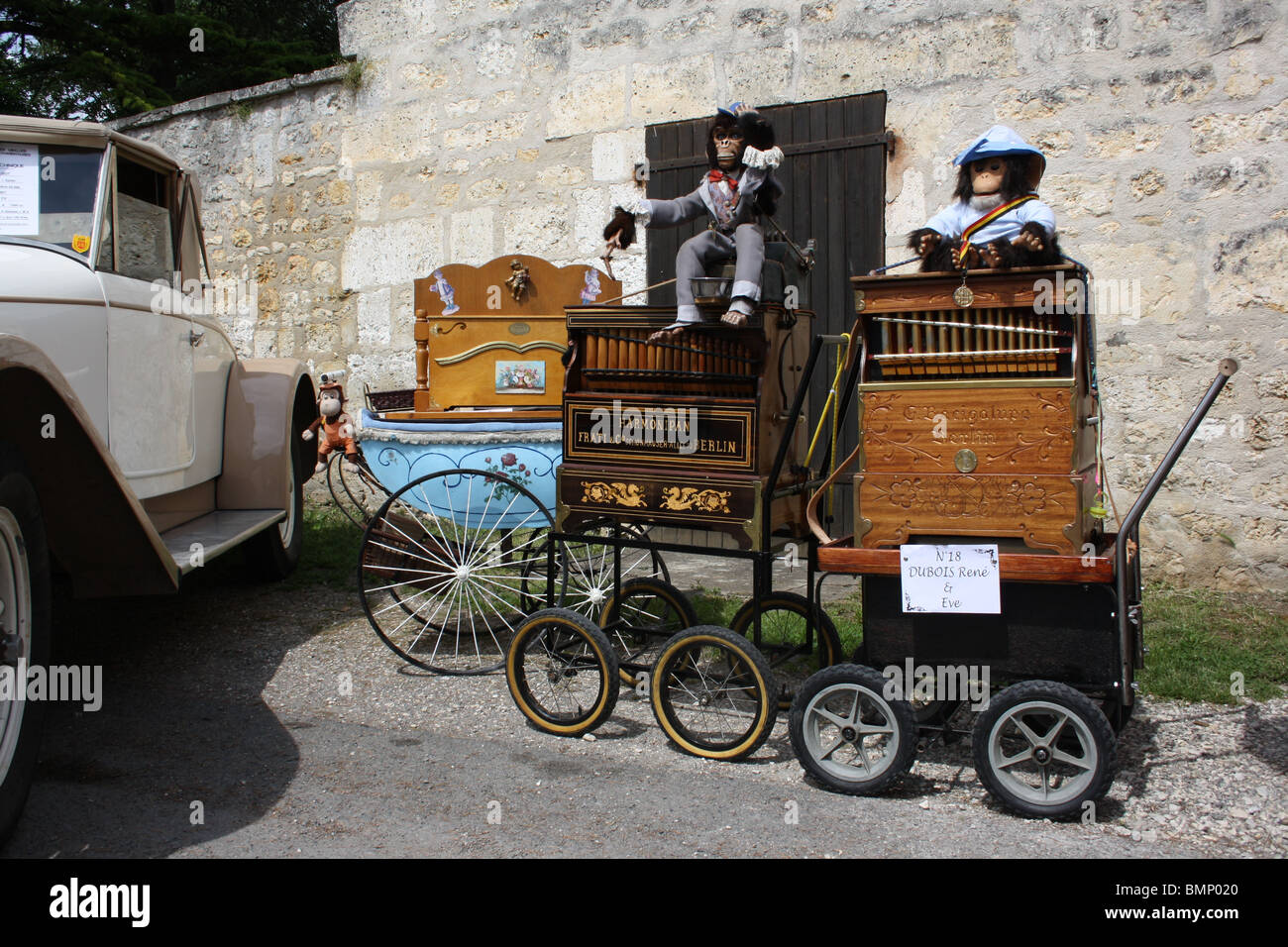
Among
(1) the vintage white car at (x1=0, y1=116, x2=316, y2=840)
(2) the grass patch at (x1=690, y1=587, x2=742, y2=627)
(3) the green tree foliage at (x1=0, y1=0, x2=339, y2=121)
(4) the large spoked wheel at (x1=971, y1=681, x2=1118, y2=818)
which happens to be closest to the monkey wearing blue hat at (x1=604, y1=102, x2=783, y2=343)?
(4) the large spoked wheel at (x1=971, y1=681, x2=1118, y2=818)

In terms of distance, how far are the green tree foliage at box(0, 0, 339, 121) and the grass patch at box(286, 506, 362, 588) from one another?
198 inches

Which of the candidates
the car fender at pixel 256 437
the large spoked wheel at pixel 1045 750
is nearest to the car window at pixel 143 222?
the car fender at pixel 256 437

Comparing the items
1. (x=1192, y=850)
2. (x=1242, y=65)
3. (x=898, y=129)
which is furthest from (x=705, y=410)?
(x=1242, y=65)

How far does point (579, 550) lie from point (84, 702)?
7.99 feet

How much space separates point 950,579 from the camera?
3.13 metres

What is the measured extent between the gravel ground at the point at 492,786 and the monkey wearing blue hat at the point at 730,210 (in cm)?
154

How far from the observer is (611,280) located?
15.7 ft

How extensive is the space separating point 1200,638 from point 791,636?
1790mm

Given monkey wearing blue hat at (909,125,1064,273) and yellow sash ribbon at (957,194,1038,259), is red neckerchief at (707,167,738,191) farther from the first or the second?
yellow sash ribbon at (957,194,1038,259)

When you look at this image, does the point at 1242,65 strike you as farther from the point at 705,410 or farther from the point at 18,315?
the point at 18,315

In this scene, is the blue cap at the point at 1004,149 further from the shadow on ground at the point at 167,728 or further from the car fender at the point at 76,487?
the shadow on ground at the point at 167,728

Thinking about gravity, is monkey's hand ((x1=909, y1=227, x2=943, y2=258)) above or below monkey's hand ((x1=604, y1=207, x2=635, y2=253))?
below

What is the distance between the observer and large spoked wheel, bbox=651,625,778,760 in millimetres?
3469

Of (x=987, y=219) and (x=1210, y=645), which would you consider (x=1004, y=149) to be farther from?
(x=1210, y=645)
